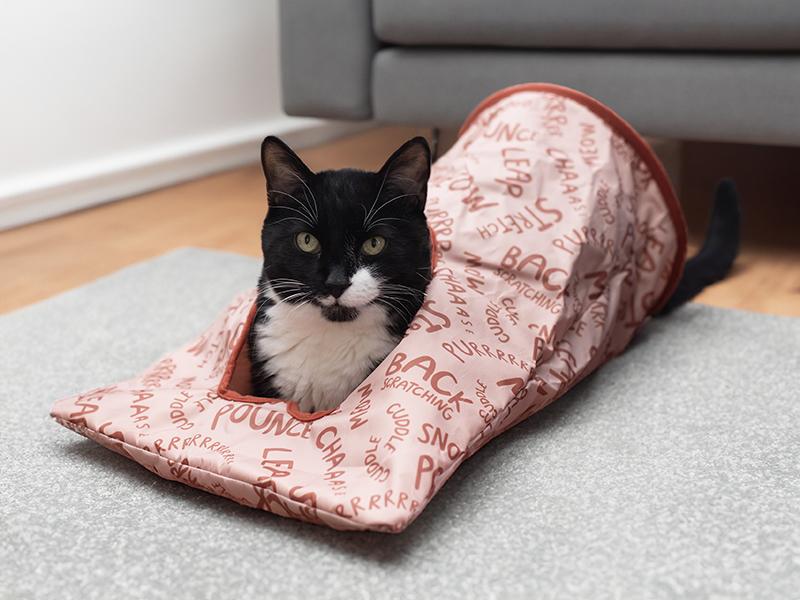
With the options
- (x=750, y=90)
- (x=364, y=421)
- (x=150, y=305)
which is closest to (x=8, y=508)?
(x=364, y=421)

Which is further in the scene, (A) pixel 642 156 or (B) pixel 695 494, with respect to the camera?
(A) pixel 642 156

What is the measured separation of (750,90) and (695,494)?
0.92m

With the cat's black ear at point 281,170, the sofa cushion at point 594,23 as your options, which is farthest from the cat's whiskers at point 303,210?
the sofa cushion at point 594,23

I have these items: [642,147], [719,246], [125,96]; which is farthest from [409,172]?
[125,96]

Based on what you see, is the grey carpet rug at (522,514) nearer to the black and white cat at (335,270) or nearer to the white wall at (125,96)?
the black and white cat at (335,270)

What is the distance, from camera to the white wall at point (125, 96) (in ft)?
6.64

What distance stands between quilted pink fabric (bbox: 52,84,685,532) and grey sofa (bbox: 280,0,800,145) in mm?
354

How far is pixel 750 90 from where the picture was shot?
1.57 meters

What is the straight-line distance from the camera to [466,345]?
39.0 inches

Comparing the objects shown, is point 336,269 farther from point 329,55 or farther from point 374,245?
point 329,55

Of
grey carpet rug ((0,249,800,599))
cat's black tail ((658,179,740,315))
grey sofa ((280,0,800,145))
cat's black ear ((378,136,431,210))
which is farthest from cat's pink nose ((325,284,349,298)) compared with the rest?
grey sofa ((280,0,800,145))

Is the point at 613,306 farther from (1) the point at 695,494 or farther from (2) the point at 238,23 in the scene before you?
(2) the point at 238,23

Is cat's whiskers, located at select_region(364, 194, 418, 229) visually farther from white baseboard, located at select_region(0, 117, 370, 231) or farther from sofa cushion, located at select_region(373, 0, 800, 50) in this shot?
white baseboard, located at select_region(0, 117, 370, 231)

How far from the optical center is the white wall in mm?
2025
